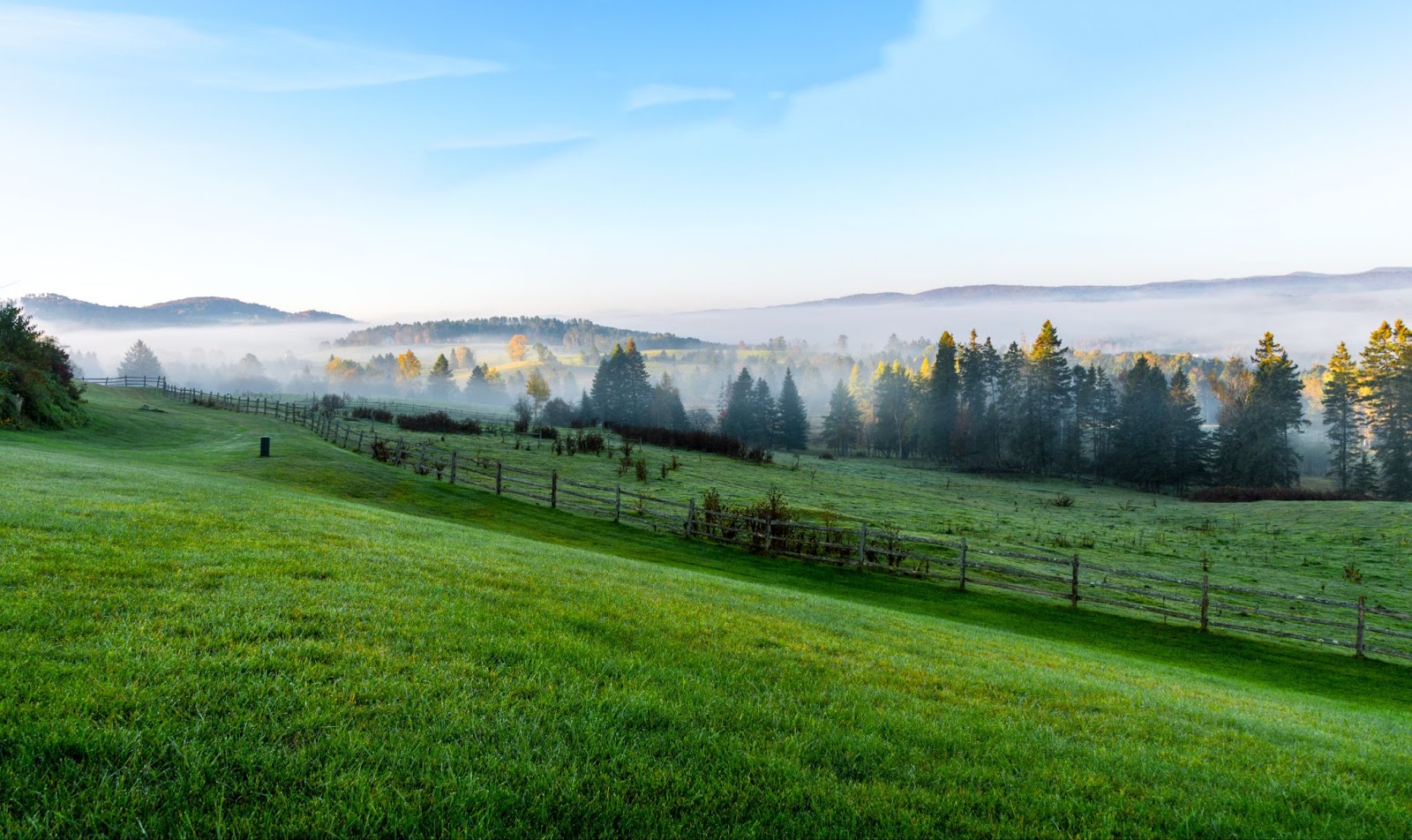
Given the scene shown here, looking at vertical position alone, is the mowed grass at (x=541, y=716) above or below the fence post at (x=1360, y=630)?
above

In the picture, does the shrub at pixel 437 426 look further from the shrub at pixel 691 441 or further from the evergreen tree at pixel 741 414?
the evergreen tree at pixel 741 414

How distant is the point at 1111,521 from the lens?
4528 centimetres

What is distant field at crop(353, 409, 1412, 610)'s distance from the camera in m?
27.6

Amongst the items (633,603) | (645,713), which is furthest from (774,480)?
(645,713)

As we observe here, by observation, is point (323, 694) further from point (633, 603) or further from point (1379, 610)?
point (1379, 610)

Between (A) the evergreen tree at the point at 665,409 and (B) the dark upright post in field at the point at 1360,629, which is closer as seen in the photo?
(B) the dark upright post in field at the point at 1360,629

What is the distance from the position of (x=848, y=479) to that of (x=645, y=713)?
57.1 meters

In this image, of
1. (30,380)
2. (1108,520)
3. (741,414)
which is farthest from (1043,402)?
(30,380)

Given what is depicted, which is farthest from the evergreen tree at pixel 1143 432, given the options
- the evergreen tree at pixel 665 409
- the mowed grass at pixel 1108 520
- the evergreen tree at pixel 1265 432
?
the evergreen tree at pixel 665 409

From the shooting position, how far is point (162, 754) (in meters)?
3.70

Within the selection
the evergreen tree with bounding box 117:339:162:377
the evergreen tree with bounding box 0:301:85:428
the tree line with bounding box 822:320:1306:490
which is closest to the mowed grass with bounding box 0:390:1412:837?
the evergreen tree with bounding box 0:301:85:428

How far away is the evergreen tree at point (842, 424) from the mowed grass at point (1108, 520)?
4684cm

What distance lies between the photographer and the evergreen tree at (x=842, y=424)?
376 feet

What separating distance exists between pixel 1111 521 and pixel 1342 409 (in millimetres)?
62531
